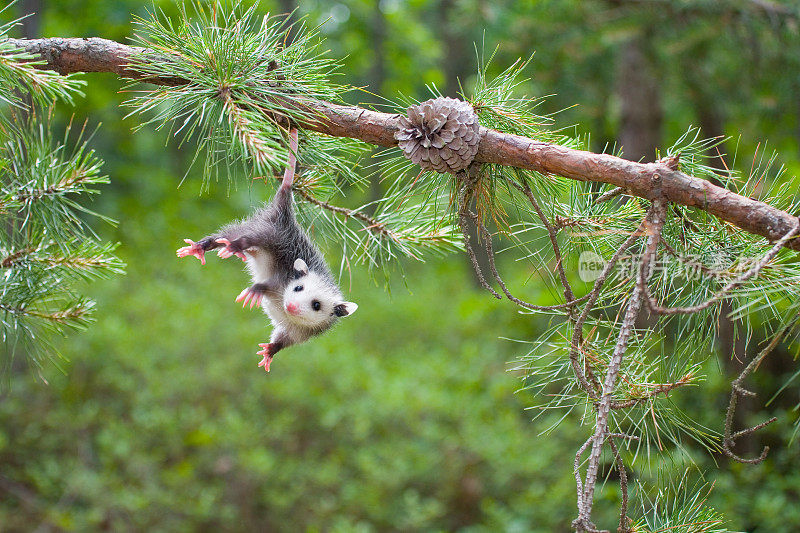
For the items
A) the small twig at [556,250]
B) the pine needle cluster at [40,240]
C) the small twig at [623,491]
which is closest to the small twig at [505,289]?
the small twig at [556,250]

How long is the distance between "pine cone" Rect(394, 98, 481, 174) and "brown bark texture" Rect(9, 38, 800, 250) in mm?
37

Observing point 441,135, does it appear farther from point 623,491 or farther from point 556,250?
point 623,491

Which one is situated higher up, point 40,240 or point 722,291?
point 40,240

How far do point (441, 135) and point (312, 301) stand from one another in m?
0.70

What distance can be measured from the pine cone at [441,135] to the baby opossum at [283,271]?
40cm

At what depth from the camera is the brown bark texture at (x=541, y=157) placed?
1.24 metres

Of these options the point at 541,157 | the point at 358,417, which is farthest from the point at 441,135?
the point at 358,417

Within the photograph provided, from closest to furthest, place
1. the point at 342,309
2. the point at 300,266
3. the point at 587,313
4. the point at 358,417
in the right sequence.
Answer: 1. the point at 587,313
2. the point at 300,266
3. the point at 342,309
4. the point at 358,417

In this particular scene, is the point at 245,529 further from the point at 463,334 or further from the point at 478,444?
the point at 463,334

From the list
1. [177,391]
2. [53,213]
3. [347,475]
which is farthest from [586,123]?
[53,213]

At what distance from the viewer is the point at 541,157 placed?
1.35m

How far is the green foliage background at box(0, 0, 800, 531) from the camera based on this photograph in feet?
13.5

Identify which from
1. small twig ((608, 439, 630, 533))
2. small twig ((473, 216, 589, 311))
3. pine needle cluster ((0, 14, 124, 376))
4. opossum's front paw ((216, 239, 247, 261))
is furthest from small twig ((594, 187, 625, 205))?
pine needle cluster ((0, 14, 124, 376))

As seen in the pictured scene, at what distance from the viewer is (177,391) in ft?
15.6
